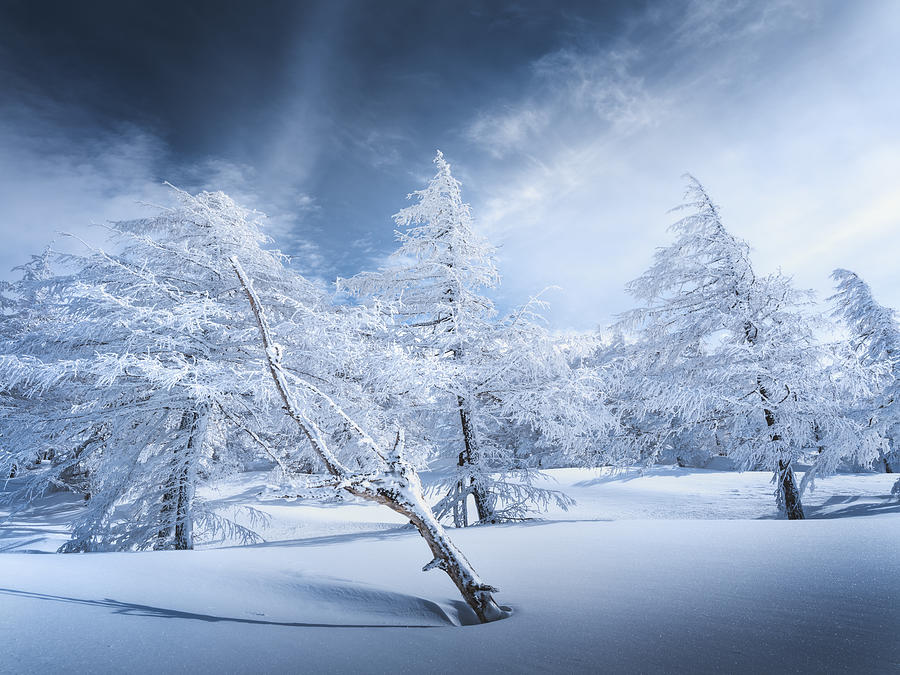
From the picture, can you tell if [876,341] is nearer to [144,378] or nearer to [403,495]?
[403,495]

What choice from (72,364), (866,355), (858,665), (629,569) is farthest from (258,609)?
(866,355)

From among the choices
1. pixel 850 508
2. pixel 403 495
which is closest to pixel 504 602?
pixel 403 495

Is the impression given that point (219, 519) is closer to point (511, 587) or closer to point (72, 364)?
point (72, 364)

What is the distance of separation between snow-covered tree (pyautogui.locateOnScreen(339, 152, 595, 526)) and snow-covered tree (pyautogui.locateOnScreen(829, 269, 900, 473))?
621 cm

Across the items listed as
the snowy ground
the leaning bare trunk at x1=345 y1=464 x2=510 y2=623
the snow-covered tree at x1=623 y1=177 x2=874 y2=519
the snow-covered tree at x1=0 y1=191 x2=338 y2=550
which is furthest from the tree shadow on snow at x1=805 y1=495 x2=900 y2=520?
the snow-covered tree at x1=0 y1=191 x2=338 y2=550

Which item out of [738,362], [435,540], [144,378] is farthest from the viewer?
[738,362]

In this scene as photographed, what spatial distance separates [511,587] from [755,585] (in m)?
1.48

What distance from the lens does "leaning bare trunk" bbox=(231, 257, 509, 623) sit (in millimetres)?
2250

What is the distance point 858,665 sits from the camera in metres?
1.42

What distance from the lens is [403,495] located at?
8.03ft

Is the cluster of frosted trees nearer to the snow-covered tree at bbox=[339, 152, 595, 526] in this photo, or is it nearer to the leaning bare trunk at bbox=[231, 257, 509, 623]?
the snow-covered tree at bbox=[339, 152, 595, 526]

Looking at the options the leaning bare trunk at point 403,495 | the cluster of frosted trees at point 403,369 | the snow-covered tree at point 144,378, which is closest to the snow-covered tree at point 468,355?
the cluster of frosted trees at point 403,369

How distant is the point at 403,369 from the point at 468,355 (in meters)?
2.16

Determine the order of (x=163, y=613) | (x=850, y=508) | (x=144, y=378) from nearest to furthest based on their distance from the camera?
(x=163, y=613), (x=144, y=378), (x=850, y=508)
